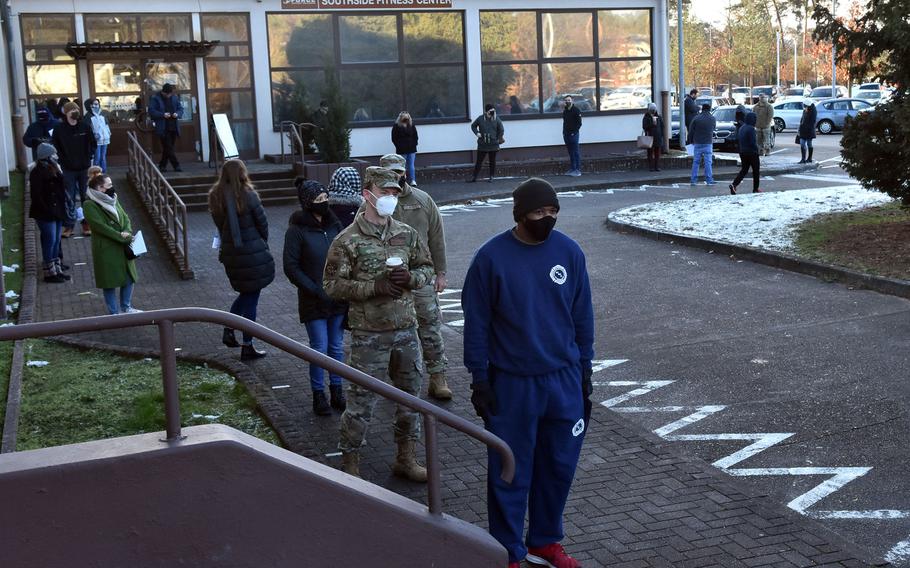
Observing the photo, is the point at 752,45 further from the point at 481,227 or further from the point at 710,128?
the point at 481,227

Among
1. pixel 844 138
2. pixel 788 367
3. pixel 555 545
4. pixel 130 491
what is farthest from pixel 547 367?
pixel 844 138

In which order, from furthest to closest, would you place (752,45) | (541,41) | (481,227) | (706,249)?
(752,45), (541,41), (481,227), (706,249)

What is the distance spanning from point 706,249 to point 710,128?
943 cm

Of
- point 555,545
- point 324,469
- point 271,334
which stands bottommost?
point 555,545

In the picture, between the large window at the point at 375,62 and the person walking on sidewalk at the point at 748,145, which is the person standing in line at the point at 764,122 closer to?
the person walking on sidewalk at the point at 748,145

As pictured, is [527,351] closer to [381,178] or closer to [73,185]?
[381,178]

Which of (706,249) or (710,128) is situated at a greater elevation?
(710,128)

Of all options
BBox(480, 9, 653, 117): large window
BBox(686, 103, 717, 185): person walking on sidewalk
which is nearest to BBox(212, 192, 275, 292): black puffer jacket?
BBox(686, 103, 717, 185): person walking on sidewalk

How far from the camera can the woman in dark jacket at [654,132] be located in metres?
28.4

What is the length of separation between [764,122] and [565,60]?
579 cm

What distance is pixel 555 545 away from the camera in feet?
18.1

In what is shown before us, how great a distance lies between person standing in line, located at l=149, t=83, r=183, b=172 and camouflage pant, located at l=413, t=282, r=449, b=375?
628 inches

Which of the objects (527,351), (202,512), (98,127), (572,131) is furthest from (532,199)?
(572,131)

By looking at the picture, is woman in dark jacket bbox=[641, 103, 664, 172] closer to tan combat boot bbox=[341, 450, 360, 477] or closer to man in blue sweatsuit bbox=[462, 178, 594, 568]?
tan combat boot bbox=[341, 450, 360, 477]
